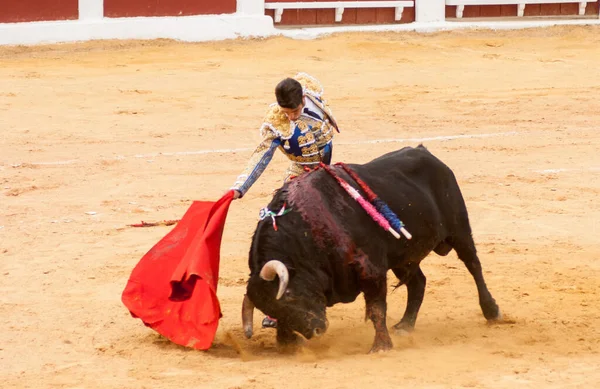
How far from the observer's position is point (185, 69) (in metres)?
12.3

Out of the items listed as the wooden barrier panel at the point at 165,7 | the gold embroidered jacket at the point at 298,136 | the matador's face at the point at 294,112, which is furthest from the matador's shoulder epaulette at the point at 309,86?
the wooden barrier panel at the point at 165,7

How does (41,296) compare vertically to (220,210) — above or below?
below

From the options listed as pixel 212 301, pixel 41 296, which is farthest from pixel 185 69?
pixel 212 301

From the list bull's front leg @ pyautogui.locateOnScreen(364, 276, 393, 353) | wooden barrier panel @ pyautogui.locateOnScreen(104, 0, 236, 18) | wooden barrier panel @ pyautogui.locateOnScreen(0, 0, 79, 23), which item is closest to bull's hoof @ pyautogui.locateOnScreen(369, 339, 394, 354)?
bull's front leg @ pyautogui.locateOnScreen(364, 276, 393, 353)

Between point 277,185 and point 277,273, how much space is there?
369 centimetres

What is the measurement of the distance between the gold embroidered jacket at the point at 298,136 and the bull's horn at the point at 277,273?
2.05ft

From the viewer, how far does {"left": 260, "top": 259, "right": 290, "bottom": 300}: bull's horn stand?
14.2 feet

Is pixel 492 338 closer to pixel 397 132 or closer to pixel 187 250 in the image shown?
pixel 187 250

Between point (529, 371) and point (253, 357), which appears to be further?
point (253, 357)

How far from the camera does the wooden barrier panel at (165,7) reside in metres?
13.2

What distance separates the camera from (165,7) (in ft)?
44.1

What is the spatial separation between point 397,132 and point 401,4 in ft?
17.7

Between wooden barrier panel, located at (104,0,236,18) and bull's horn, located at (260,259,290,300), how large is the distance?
9250mm

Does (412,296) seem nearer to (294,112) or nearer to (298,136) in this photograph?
(298,136)
